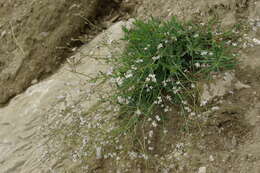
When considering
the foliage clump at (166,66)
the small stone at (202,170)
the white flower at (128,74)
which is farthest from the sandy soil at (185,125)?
the white flower at (128,74)

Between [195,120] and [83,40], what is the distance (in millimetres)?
1713

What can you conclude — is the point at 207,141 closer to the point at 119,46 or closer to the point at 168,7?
the point at 119,46

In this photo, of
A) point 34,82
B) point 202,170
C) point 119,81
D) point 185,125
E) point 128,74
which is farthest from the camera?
point 34,82

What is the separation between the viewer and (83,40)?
3.50 meters

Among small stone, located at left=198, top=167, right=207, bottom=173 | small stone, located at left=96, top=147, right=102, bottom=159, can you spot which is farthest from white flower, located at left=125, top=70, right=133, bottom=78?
small stone, located at left=198, top=167, right=207, bottom=173

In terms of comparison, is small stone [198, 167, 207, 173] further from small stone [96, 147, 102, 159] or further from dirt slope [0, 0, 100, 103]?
dirt slope [0, 0, 100, 103]

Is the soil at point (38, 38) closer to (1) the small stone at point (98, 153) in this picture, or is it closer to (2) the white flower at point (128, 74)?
(2) the white flower at point (128, 74)

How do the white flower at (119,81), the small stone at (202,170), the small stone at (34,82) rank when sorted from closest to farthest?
the small stone at (202,170)
the white flower at (119,81)
the small stone at (34,82)

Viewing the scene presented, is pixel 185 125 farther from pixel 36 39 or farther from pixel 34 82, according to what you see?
pixel 36 39

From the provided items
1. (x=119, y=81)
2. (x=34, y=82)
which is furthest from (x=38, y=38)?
(x=119, y=81)

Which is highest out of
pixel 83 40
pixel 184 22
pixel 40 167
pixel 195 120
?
pixel 184 22

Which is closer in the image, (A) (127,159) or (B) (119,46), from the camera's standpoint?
(A) (127,159)

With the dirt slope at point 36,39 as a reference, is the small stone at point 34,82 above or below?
below

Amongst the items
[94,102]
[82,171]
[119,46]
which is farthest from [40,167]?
[119,46]
